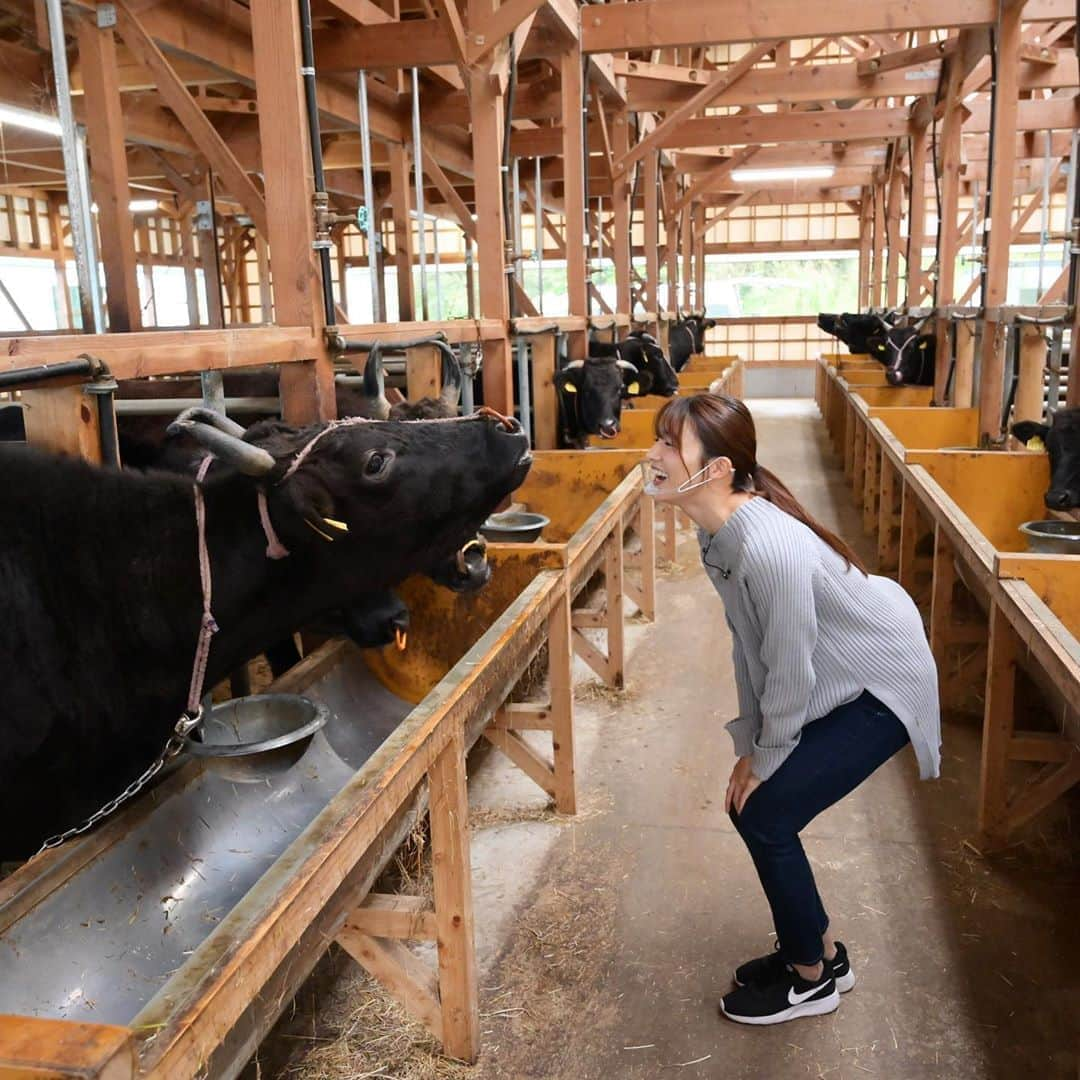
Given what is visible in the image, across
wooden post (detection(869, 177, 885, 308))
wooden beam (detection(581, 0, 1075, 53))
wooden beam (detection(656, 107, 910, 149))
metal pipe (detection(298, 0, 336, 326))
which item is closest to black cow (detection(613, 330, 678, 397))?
wooden beam (detection(581, 0, 1075, 53))

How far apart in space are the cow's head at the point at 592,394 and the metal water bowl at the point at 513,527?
8.14 ft

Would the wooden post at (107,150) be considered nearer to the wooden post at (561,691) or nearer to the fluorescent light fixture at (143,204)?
the wooden post at (561,691)

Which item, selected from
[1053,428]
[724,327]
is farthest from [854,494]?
[724,327]

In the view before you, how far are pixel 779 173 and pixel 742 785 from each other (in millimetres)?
15997

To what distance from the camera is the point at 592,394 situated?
7.62 m

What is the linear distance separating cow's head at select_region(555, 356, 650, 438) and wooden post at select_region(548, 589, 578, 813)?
3833mm

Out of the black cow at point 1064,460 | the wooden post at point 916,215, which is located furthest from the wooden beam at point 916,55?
the black cow at point 1064,460

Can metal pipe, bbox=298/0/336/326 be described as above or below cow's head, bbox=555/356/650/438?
above

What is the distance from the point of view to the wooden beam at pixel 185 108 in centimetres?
441

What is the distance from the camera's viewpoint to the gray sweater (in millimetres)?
2473

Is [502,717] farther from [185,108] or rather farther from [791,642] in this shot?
[185,108]

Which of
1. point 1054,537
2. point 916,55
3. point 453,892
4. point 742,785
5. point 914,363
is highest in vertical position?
point 916,55

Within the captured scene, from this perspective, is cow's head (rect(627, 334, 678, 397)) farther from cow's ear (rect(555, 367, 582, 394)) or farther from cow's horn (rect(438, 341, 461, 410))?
cow's horn (rect(438, 341, 461, 410))

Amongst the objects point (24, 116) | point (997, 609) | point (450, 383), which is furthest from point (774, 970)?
point (24, 116)
